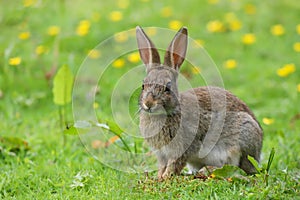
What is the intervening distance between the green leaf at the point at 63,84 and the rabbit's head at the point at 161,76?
894 mm

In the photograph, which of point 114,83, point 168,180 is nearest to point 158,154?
point 168,180

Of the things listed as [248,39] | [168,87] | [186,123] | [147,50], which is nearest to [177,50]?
[147,50]

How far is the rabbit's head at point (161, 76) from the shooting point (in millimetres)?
4312

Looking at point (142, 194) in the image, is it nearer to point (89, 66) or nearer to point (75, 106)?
point (75, 106)

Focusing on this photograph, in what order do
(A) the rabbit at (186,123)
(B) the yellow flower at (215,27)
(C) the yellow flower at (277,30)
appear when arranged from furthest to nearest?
(B) the yellow flower at (215,27) → (C) the yellow flower at (277,30) → (A) the rabbit at (186,123)

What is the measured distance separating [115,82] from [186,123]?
9.10 ft

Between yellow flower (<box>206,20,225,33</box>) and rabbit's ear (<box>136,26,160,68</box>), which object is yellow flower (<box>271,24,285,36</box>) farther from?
rabbit's ear (<box>136,26,160,68</box>)

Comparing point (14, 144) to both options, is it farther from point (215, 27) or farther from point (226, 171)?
point (215, 27)

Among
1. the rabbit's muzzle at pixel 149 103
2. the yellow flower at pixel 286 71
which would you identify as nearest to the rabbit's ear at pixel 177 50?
the rabbit's muzzle at pixel 149 103

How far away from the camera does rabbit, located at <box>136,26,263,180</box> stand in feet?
14.8

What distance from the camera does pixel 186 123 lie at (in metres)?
4.62

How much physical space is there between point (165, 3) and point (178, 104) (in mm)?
5768

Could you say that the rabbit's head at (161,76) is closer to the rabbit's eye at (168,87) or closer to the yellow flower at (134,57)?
the rabbit's eye at (168,87)

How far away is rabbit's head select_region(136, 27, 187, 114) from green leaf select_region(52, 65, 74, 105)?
2.93 ft
